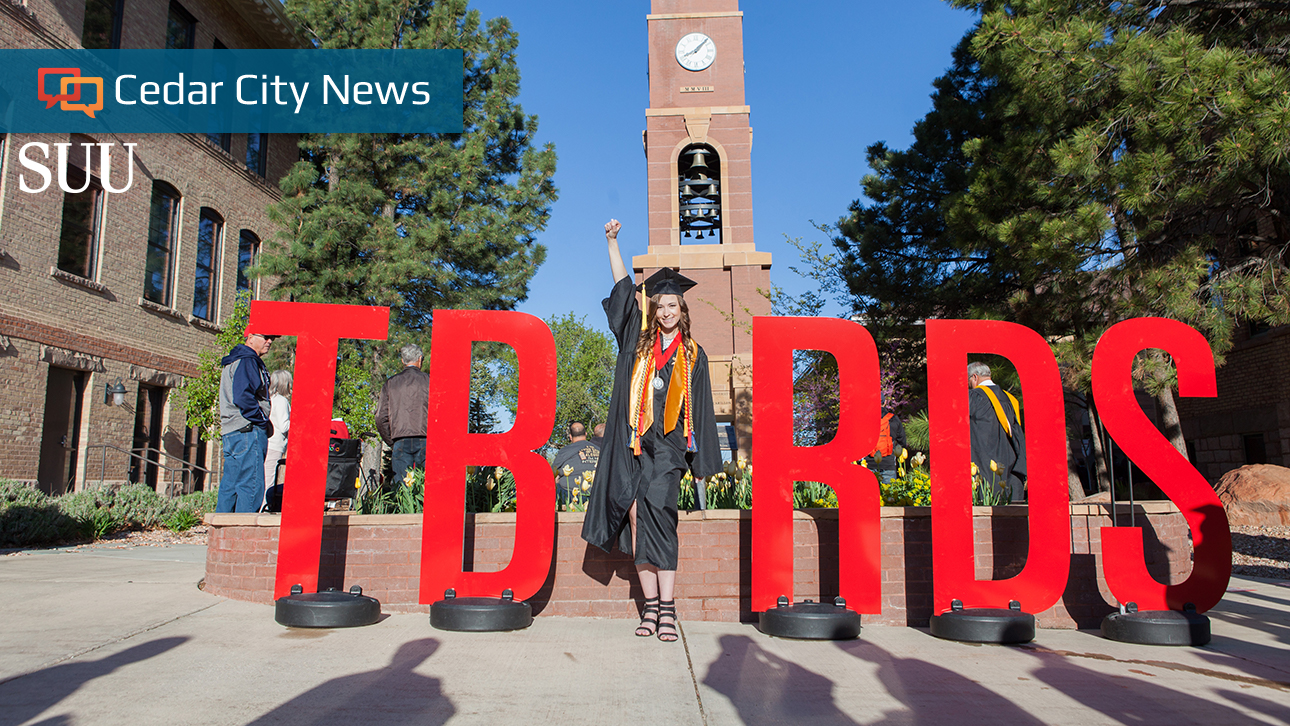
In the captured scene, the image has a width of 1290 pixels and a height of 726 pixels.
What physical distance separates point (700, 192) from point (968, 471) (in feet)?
44.7

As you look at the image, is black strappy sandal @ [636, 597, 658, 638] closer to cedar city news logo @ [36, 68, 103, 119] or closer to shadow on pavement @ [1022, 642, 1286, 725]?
shadow on pavement @ [1022, 642, 1286, 725]

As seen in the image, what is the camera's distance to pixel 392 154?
15.6 m

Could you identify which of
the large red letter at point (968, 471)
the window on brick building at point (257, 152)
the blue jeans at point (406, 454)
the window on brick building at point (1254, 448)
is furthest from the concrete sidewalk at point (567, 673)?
the window on brick building at point (257, 152)

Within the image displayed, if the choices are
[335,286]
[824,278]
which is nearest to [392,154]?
[335,286]

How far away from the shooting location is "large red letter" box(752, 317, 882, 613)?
4.44 meters

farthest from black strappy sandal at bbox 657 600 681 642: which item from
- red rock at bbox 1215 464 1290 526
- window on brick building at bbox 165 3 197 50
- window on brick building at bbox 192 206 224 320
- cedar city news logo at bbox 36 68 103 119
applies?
window on brick building at bbox 165 3 197 50

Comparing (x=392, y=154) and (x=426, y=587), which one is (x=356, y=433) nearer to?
(x=392, y=154)

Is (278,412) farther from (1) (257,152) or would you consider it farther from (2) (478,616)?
(1) (257,152)

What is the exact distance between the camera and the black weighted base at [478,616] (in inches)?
165

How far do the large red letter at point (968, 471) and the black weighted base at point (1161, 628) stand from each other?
36 cm

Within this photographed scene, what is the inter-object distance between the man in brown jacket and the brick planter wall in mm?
1663

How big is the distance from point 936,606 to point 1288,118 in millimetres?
4972

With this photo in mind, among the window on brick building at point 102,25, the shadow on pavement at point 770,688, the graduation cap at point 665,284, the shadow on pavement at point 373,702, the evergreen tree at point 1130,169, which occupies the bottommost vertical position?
the shadow on pavement at point 770,688

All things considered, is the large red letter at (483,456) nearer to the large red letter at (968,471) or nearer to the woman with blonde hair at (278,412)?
the large red letter at (968,471)
